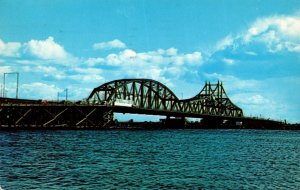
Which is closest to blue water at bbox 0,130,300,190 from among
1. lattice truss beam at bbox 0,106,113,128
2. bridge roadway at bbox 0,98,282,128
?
bridge roadway at bbox 0,98,282,128

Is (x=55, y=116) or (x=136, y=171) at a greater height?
(x=55, y=116)

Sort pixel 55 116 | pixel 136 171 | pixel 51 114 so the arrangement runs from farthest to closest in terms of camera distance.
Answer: pixel 55 116
pixel 51 114
pixel 136 171

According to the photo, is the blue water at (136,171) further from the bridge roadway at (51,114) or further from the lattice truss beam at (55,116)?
the lattice truss beam at (55,116)

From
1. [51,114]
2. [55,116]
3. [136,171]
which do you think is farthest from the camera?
[55,116]

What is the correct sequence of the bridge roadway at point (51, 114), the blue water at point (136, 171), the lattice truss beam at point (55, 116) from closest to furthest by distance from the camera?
the blue water at point (136, 171), the bridge roadway at point (51, 114), the lattice truss beam at point (55, 116)

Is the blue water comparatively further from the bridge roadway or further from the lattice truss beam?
the lattice truss beam

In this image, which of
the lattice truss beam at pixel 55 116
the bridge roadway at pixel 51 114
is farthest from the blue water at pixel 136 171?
the lattice truss beam at pixel 55 116

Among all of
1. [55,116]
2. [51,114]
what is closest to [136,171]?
[51,114]

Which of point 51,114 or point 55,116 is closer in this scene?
point 51,114

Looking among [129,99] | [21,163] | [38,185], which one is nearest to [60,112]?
[129,99]

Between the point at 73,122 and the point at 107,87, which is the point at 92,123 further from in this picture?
the point at 107,87

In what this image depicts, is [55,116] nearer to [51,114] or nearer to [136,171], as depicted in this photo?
[51,114]
